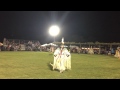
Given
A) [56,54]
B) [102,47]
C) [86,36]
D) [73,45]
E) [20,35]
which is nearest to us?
[56,54]

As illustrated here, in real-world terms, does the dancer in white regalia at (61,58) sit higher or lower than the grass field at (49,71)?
higher

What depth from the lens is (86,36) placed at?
8238cm

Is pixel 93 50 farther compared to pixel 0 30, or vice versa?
pixel 0 30

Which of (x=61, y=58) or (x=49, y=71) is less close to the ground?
(x=61, y=58)

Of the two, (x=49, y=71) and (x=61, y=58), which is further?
(x=49, y=71)

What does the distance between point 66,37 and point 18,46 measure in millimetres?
28498

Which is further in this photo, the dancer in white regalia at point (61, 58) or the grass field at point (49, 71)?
the dancer in white regalia at point (61, 58)

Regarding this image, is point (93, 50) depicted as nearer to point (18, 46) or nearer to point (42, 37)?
point (18, 46)

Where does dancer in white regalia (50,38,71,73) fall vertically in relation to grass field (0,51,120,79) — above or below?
above

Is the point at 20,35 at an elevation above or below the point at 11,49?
above

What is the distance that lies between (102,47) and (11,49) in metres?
24.7

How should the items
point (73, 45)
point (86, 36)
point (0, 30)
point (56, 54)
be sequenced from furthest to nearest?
point (86, 36)
point (0, 30)
point (73, 45)
point (56, 54)

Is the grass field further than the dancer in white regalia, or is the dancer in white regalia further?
the dancer in white regalia

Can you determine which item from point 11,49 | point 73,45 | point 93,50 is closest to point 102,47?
point 93,50
